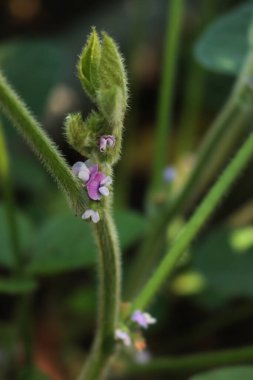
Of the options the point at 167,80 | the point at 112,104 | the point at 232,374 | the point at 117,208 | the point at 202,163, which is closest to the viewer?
the point at 112,104

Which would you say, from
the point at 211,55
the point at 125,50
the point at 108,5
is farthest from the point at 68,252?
the point at 108,5

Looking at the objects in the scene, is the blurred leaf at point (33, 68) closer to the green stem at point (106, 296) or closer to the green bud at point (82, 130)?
the green stem at point (106, 296)

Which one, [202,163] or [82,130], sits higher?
[82,130]

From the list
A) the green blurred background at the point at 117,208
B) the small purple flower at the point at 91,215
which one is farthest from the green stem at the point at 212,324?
the small purple flower at the point at 91,215

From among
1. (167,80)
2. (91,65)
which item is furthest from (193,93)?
(91,65)

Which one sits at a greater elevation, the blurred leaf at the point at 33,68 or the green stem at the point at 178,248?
the green stem at the point at 178,248

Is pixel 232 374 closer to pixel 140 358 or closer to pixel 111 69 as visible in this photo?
pixel 111 69
